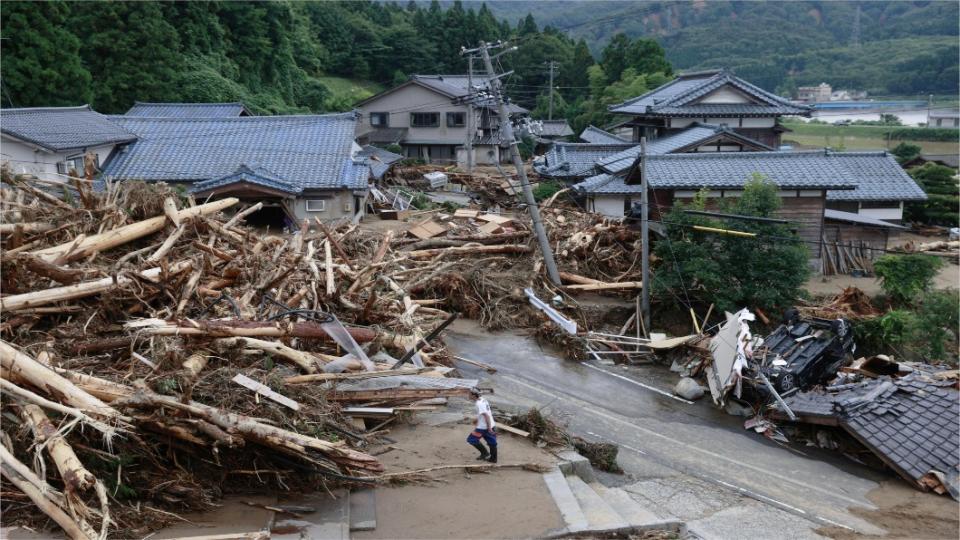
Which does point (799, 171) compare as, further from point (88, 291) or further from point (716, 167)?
point (88, 291)

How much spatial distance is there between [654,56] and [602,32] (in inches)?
2497

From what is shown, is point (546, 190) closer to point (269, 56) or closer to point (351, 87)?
point (269, 56)

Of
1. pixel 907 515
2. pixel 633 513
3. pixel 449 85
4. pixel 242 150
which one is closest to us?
pixel 633 513

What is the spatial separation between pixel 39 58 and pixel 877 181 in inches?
1246

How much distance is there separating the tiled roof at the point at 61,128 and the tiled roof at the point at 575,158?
15.7m

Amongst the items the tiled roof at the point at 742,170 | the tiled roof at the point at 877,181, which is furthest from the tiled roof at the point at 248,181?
the tiled roof at the point at 877,181

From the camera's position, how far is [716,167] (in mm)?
22031

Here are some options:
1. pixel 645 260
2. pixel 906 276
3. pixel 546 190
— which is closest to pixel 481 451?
pixel 645 260

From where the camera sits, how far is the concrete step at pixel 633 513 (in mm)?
8891

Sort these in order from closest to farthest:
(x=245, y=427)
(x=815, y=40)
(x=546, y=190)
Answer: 1. (x=245, y=427)
2. (x=546, y=190)
3. (x=815, y=40)

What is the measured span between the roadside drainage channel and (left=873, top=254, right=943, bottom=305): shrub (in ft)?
40.1

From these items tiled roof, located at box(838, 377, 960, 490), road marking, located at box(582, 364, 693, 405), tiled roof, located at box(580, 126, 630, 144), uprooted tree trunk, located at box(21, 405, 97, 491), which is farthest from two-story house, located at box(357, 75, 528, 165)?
uprooted tree trunk, located at box(21, 405, 97, 491)

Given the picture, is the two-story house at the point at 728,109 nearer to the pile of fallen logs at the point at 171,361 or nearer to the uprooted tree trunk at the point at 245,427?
the pile of fallen logs at the point at 171,361

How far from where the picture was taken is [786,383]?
1491cm
